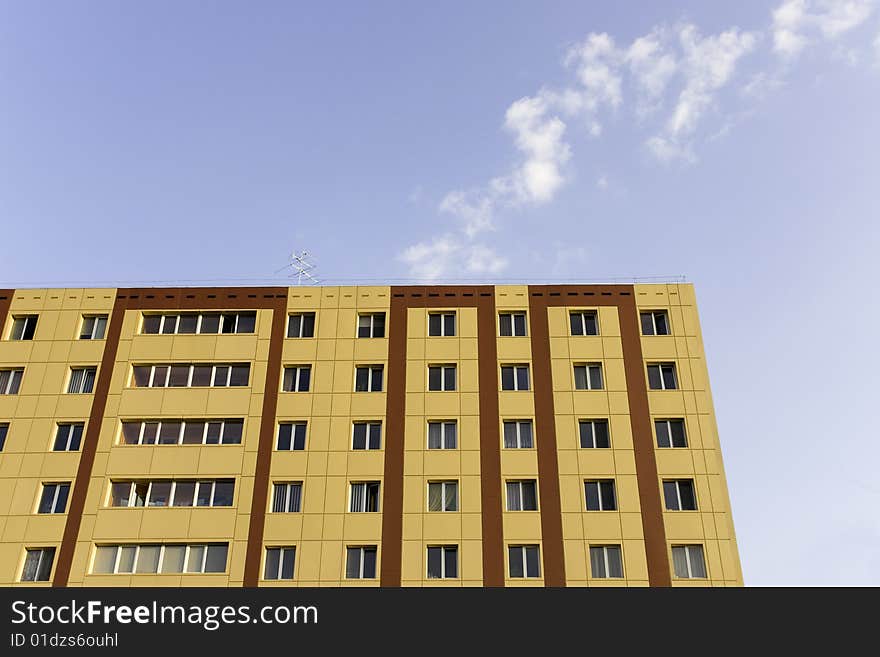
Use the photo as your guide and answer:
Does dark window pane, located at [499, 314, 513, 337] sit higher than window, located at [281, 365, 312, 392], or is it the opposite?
dark window pane, located at [499, 314, 513, 337]

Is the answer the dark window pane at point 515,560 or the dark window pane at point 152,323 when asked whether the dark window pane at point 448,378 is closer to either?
the dark window pane at point 515,560

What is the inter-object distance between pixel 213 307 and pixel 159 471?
966 centimetres

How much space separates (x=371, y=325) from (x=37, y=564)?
19.5m

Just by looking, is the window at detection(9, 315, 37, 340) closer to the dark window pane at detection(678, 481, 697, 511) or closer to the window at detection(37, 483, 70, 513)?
the window at detection(37, 483, 70, 513)

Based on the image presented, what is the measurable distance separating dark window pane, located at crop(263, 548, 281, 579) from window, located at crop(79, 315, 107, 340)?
15462 mm

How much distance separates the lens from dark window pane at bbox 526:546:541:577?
38250 millimetres

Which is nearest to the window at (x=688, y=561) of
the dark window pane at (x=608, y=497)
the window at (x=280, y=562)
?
→ the dark window pane at (x=608, y=497)

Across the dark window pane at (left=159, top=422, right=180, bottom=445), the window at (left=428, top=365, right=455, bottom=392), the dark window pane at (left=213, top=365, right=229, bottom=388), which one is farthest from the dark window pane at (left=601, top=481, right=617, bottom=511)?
the dark window pane at (left=159, top=422, right=180, bottom=445)

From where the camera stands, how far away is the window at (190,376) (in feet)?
145

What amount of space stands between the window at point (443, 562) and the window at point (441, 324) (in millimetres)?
11763

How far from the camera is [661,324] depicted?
45.7 metres

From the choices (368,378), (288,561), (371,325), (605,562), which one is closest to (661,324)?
(605,562)
